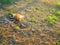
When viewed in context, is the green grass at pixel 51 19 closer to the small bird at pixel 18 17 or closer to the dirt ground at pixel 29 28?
the dirt ground at pixel 29 28

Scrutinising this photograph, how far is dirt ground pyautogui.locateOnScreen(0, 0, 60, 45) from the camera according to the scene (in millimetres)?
8641

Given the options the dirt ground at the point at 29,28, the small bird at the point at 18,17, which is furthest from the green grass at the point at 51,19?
the small bird at the point at 18,17

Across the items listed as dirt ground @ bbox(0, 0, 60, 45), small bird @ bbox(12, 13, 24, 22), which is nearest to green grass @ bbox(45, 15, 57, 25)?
dirt ground @ bbox(0, 0, 60, 45)

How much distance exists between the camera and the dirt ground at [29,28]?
864 cm

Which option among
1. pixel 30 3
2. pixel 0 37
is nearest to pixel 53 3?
pixel 30 3

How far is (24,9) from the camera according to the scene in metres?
10.9

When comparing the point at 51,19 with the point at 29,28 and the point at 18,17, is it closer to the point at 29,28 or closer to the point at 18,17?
the point at 29,28

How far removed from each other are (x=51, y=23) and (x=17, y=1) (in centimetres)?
302

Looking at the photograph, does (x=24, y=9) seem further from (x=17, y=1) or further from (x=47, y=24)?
(x=47, y=24)

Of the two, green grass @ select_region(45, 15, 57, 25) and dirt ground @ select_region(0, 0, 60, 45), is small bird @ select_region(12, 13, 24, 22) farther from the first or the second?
green grass @ select_region(45, 15, 57, 25)

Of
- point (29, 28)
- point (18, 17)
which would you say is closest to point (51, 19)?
point (29, 28)

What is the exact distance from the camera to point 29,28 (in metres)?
9.40

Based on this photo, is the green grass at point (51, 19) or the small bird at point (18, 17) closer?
the small bird at point (18, 17)

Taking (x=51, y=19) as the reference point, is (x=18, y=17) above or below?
above
